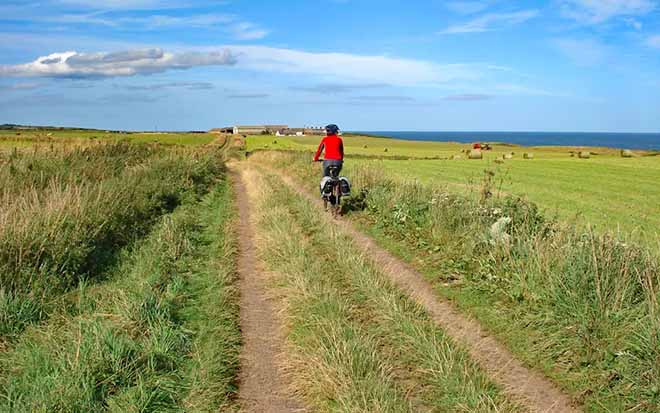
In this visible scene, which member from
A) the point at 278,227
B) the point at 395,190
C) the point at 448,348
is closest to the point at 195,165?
the point at 395,190

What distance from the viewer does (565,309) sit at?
6.60 metres

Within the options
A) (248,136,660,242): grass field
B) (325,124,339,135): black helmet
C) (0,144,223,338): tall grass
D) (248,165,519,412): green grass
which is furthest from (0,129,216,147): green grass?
(248,165,519,412): green grass

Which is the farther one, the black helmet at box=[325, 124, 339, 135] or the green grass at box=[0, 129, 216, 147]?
the green grass at box=[0, 129, 216, 147]

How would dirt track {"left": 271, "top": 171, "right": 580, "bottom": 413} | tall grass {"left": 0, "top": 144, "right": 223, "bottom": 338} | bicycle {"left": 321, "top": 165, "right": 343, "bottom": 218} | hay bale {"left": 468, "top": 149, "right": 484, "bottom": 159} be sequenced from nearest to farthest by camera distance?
1. dirt track {"left": 271, "top": 171, "right": 580, "bottom": 413}
2. tall grass {"left": 0, "top": 144, "right": 223, "bottom": 338}
3. bicycle {"left": 321, "top": 165, "right": 343, "bottom": 218}
4. hay bale {"left": 468, "top": 149, "right": 484, "bottom": 159}

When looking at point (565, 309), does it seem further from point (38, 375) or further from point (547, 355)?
point (38, 375)

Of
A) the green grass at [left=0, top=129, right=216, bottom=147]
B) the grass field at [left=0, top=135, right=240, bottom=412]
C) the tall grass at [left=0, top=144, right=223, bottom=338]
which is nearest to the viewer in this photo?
the grass field at [left=0, top=135, right=240, bottom=412]

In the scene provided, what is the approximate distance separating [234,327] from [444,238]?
209 inches

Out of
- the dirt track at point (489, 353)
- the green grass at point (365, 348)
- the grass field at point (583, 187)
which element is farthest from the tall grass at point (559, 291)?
the grass field at point (583, 187)

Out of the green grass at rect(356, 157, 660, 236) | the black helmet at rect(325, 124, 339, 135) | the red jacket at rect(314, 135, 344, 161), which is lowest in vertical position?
the green grass at rect(356, 157, 660, 236)

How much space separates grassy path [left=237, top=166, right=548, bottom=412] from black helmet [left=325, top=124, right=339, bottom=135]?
19.8 ft

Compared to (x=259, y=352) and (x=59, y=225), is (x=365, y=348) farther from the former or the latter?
(x=59, y=225)

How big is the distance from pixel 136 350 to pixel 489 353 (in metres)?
3.67

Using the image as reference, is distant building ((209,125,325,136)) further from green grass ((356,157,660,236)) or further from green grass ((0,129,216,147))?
green grass ((356,157,660,236))

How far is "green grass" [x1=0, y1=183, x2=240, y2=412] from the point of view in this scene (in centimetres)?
479
